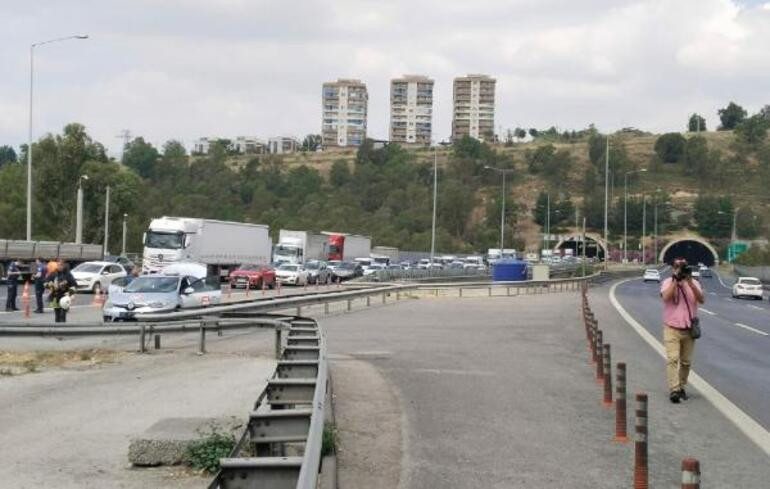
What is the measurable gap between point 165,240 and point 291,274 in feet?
30.1

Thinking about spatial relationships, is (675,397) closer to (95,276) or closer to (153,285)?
(153,285)

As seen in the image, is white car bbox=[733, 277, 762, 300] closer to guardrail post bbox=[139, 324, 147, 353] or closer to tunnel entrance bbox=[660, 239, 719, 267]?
guardrail post bbox=[139, 324, 147, 353]

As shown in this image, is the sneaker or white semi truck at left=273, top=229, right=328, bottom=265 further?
white semi truck at left=273, top=229, right=328, bottom=265

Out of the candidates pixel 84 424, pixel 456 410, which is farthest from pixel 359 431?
pixel 84 424

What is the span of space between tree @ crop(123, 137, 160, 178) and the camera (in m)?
147

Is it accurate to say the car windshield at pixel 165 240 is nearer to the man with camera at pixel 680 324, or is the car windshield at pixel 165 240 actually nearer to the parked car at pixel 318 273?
the parked car at pixel 318 273

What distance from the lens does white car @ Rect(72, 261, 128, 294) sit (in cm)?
4341

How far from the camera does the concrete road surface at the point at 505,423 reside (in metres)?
8.23

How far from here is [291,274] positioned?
194 ft

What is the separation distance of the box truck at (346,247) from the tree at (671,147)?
108 m

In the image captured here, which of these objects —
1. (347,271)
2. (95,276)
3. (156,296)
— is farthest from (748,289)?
(156,296)

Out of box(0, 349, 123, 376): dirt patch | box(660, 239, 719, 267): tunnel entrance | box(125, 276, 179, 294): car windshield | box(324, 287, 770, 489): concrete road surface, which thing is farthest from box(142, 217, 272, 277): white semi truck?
box(660, 239, 719, 267): tunnel entrance

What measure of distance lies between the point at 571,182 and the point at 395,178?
38.4 m

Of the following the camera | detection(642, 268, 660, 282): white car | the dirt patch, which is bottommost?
detection(642, 268, 660, 282): white car
